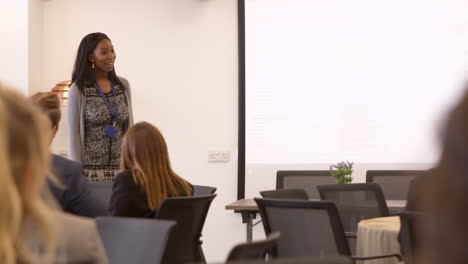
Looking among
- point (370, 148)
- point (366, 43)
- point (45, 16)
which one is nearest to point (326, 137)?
point (370, 148)

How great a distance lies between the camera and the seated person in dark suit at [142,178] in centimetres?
359

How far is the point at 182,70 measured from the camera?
22.6 feet

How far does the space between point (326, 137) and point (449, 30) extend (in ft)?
4.75

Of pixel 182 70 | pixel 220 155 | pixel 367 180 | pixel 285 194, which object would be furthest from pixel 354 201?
pixel 182 70

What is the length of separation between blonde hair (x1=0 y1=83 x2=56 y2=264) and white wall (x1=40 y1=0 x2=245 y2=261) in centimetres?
550

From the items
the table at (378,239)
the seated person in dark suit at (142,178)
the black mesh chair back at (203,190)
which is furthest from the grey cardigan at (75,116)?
the table at (378,239)

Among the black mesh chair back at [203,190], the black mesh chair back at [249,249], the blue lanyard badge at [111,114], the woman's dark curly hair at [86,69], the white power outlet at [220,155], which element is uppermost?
the woman's dark curly hair at [86,69]

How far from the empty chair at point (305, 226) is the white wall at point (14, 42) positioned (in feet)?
11.8

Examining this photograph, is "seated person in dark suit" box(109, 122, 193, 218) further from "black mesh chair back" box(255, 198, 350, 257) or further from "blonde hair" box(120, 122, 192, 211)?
"black mesh chair back" box(255, 198, 350, 257)

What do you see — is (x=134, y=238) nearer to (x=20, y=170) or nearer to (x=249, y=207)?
(x=20, y=170)

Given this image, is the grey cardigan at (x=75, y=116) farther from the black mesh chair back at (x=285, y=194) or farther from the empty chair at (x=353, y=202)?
the empty chair at (x=353, y=202)

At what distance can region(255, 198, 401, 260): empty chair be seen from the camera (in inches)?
138

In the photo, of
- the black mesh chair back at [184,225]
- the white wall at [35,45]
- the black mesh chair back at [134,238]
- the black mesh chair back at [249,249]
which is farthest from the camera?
the white wall at [35,45]

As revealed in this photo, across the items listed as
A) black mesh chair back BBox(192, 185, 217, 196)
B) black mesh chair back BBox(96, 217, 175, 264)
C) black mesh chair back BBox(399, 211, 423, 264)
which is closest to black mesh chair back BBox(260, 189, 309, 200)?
black mesh chair back BBox(192, 185, 217, 196)
